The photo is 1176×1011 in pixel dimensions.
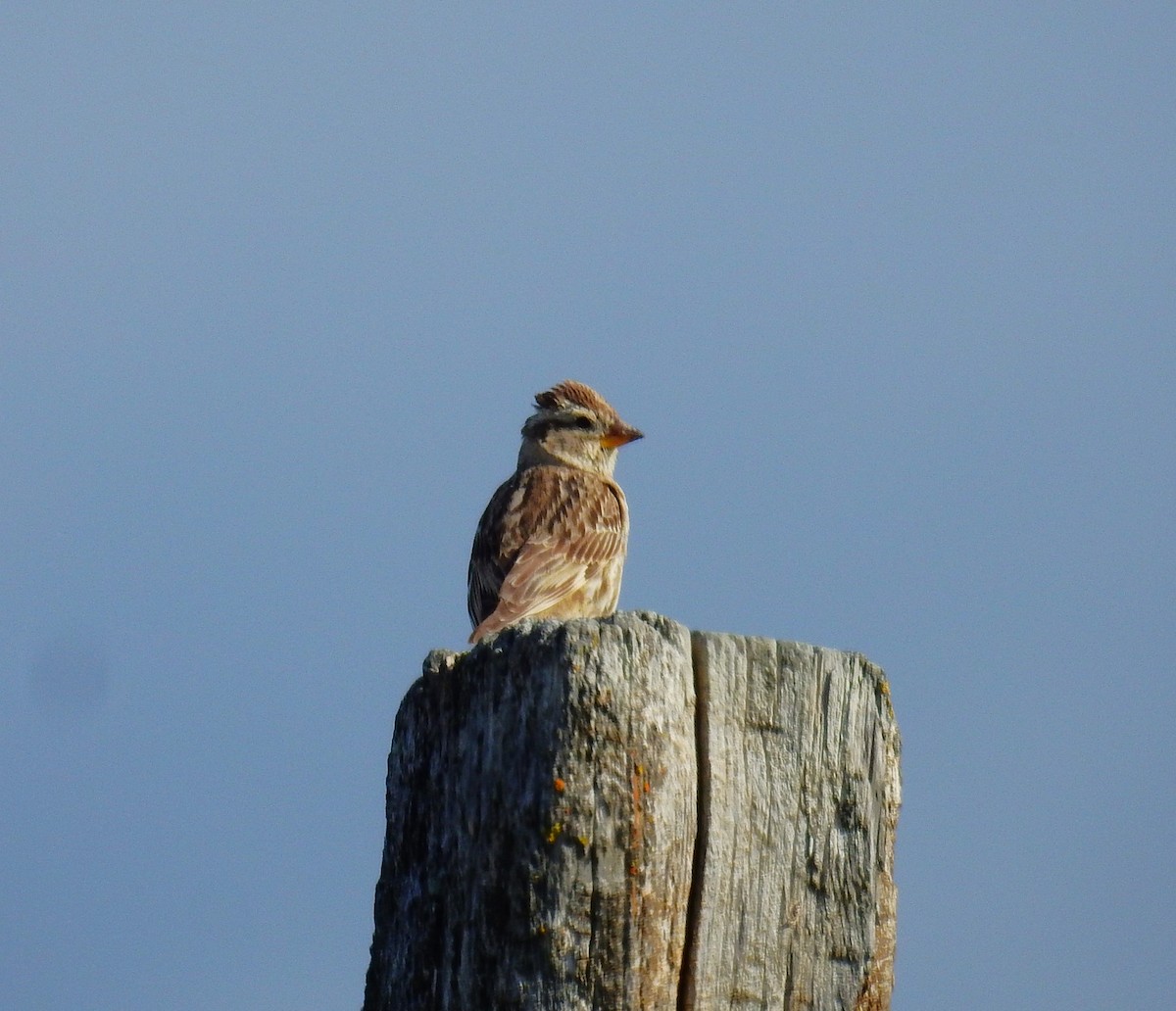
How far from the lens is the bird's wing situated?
805 cm

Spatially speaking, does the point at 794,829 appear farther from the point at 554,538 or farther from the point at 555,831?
the point at 554,538

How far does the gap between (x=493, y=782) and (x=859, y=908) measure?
864 mm

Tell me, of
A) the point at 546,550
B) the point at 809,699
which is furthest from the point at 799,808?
the point at 546,550

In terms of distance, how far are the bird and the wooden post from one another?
3963 millimetres

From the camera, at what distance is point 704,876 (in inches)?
128

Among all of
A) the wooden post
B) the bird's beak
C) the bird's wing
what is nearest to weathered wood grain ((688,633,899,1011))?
the wooden post

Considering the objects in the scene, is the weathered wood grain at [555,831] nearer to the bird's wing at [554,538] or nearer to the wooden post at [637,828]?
the wooden post at [637,828]

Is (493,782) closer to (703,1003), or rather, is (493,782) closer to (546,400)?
(703,1003)

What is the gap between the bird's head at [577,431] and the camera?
1019 centimetres

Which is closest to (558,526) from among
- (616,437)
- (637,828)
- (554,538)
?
(554,538)

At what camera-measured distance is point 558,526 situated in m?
8.73

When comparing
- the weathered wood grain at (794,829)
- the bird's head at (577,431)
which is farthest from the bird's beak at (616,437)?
the weathered wood grain at (794,829)

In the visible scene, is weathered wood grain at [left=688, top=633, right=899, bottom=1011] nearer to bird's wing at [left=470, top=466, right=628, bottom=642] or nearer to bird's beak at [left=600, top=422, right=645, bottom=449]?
bird's wing at [left=470, top=466, right=628, bottom=642]

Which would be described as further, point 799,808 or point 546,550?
point 546,550
